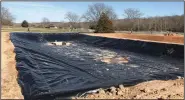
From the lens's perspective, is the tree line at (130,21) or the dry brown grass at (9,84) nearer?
the dry brown grass at (9,84)

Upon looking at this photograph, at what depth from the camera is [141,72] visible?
32.2ft

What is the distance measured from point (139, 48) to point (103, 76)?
30.9ft

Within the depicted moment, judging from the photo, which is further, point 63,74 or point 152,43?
point 152,43

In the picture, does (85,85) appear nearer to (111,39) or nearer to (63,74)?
(63,74)

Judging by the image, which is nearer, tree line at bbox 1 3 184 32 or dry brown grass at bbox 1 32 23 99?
dry brown grass at bbox 1 32 23 99

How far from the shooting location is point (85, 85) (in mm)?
7492

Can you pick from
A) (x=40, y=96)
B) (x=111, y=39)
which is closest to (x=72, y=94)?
(x=40, y=96)

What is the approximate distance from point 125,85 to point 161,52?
8811 mm

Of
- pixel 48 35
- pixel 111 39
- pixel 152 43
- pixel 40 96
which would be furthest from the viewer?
pixel 48 35

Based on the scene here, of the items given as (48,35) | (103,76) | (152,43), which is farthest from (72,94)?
(48,35)

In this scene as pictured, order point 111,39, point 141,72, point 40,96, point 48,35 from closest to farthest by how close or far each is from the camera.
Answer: point 40,96 → point 141,72 → point 111,39 → point 48,35

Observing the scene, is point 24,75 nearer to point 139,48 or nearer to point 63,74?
point 63,74

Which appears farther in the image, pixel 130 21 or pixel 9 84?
pixel 130 21

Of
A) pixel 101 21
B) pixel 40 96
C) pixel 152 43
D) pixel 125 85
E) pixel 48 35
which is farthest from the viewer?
pixel 101 21
